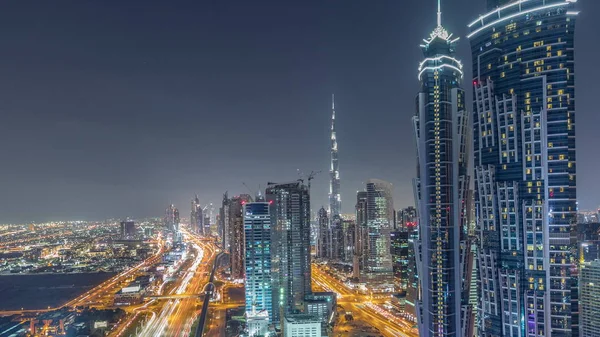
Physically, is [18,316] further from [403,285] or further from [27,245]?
[27,245]

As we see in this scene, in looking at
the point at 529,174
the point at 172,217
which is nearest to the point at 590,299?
the point at 529,174

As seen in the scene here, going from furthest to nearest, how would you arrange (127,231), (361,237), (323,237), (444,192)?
(127,231) < (323,237) < (361,237) < (444,192)

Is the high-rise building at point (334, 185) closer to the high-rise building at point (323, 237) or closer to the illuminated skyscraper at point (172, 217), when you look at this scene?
the high-rise building at point (323, 237)

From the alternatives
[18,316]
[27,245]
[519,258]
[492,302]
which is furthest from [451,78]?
[27,245]

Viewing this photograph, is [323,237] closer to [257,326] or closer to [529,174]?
[257,326]

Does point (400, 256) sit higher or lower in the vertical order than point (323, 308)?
higher

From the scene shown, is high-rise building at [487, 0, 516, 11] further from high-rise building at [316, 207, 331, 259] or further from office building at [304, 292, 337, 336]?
high-rise building at [316, 207, 331, 259]

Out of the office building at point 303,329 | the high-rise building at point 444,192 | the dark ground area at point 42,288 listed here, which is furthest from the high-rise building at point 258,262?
the dark ground area at point 42,288
